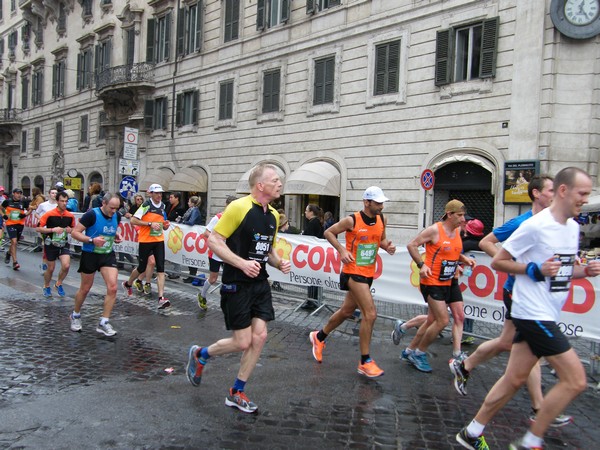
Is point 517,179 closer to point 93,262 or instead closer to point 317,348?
point 317,348

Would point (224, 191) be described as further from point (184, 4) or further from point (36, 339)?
point (36, 339)

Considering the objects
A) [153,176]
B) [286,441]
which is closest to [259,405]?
[286,441]

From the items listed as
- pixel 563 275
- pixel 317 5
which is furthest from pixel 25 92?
pixel 563 275

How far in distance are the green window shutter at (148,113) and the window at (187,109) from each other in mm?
2254

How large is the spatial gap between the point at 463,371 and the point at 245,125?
19.3m

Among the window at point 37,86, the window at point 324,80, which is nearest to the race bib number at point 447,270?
the window at point 324,80

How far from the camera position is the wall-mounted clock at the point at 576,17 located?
517 inches

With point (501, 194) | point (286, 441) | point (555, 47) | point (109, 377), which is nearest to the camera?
point (286, 441)

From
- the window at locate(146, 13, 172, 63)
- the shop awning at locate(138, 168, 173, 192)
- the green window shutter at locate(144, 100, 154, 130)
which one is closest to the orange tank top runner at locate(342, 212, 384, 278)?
the shop awning at locate(138, 168, 173, 192)

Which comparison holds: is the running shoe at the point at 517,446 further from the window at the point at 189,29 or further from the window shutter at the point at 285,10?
the window at the point at 189,29

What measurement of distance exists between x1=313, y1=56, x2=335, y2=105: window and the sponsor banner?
10.3 metres

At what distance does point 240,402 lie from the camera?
13.7 feet

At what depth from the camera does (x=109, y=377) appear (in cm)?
494

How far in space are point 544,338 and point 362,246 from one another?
2400 millimetres
